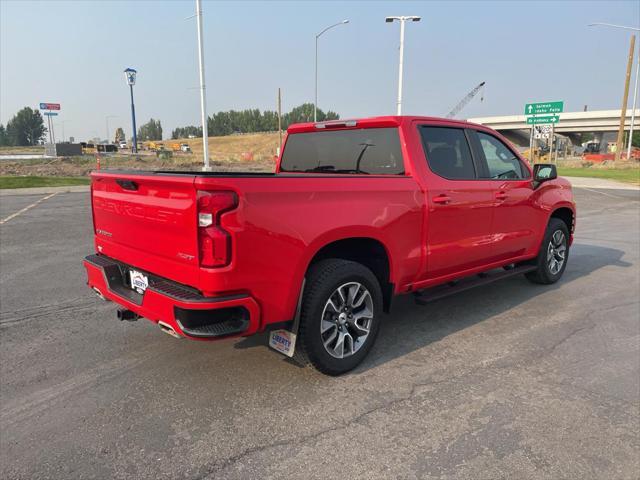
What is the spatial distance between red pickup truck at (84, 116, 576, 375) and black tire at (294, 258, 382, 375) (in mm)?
10

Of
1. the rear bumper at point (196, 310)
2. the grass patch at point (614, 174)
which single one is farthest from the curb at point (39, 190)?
the grass patch at point (614, 174)

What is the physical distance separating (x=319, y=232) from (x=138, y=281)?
1317mm

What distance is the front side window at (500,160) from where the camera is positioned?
15.9ft

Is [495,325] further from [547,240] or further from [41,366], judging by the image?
[41,366]

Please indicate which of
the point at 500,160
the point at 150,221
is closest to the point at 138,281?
the point at 150,221

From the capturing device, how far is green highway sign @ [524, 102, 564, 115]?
2898 cm

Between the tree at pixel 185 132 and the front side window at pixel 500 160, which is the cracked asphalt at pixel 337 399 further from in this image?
the tree at pixel 185 132

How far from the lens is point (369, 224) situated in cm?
351

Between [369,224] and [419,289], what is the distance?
1.05 m

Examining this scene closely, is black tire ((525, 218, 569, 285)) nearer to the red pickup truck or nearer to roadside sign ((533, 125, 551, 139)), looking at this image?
the red pickup truck

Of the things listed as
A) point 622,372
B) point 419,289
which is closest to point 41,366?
point 419,289

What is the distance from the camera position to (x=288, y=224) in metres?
3.02

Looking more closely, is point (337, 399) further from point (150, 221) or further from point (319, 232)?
point (150, 221)

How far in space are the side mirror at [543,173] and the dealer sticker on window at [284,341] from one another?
3.52 metres
